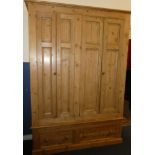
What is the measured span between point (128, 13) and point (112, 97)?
1421 mm

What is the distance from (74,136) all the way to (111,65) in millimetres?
1320

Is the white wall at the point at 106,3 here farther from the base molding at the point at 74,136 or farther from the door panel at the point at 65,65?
the base molding at the point at 74,136

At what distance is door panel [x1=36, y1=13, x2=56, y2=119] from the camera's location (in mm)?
2232

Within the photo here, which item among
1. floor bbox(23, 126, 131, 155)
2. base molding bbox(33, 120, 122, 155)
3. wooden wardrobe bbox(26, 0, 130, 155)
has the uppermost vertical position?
wooden wardrobe bbox(26, 0, 130, 155)

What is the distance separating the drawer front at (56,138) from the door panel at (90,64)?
0.43 meters

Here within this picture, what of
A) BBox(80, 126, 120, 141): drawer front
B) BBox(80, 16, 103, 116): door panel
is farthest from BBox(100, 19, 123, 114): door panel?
BBox(80, 126, 120, 141): drawer front

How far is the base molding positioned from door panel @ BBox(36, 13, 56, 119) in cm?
29

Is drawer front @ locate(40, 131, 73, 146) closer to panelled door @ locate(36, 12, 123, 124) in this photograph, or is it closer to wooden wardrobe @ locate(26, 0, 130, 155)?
wooden wardrobe @ locate(26, 0, 130, 155)

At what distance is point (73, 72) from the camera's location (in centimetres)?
242

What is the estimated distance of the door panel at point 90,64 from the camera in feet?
8.00

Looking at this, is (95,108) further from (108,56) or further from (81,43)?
(81,43)

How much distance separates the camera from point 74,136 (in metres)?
2.54

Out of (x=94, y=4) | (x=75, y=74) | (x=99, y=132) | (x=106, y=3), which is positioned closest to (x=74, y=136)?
(x=99, y=132)
